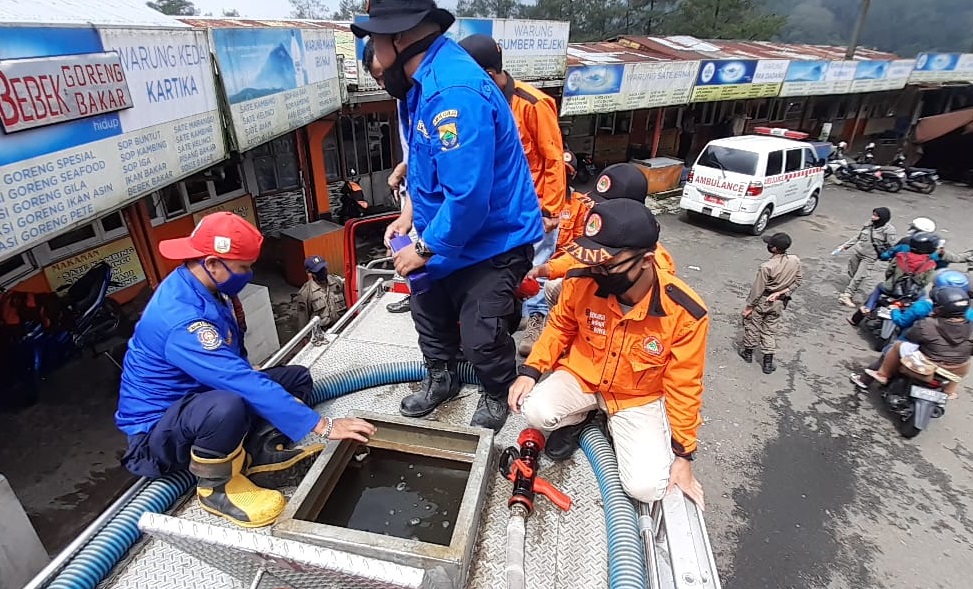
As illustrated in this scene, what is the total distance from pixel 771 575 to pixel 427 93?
423 cm

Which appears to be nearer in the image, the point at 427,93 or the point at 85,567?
the point at 85,567

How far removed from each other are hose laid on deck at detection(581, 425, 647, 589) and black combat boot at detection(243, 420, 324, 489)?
141 centimetres

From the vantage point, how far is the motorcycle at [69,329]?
5754 mm

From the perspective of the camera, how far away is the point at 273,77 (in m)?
5.95

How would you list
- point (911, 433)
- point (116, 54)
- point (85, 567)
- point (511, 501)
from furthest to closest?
point (911, 433), point (116, 54), point (511, 501), point (85, 567)

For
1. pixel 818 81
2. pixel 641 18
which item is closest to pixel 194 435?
pixel 818 81

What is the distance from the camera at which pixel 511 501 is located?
7.46ft

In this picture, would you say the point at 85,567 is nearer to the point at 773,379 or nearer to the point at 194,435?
the point at 194,435

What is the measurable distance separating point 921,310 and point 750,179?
644cm

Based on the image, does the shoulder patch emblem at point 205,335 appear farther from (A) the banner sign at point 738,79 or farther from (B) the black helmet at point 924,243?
(A) the banner sign at point 738,79

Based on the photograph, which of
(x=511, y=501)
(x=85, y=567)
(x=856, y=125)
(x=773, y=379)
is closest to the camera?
(x=85, y=567)

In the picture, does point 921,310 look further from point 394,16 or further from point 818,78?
point 818,78

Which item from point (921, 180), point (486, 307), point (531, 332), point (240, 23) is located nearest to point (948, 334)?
point (531, 332)

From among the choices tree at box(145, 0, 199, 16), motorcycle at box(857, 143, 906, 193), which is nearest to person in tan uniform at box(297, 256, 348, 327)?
motorcycle at box(857, 143, 906, 193)
